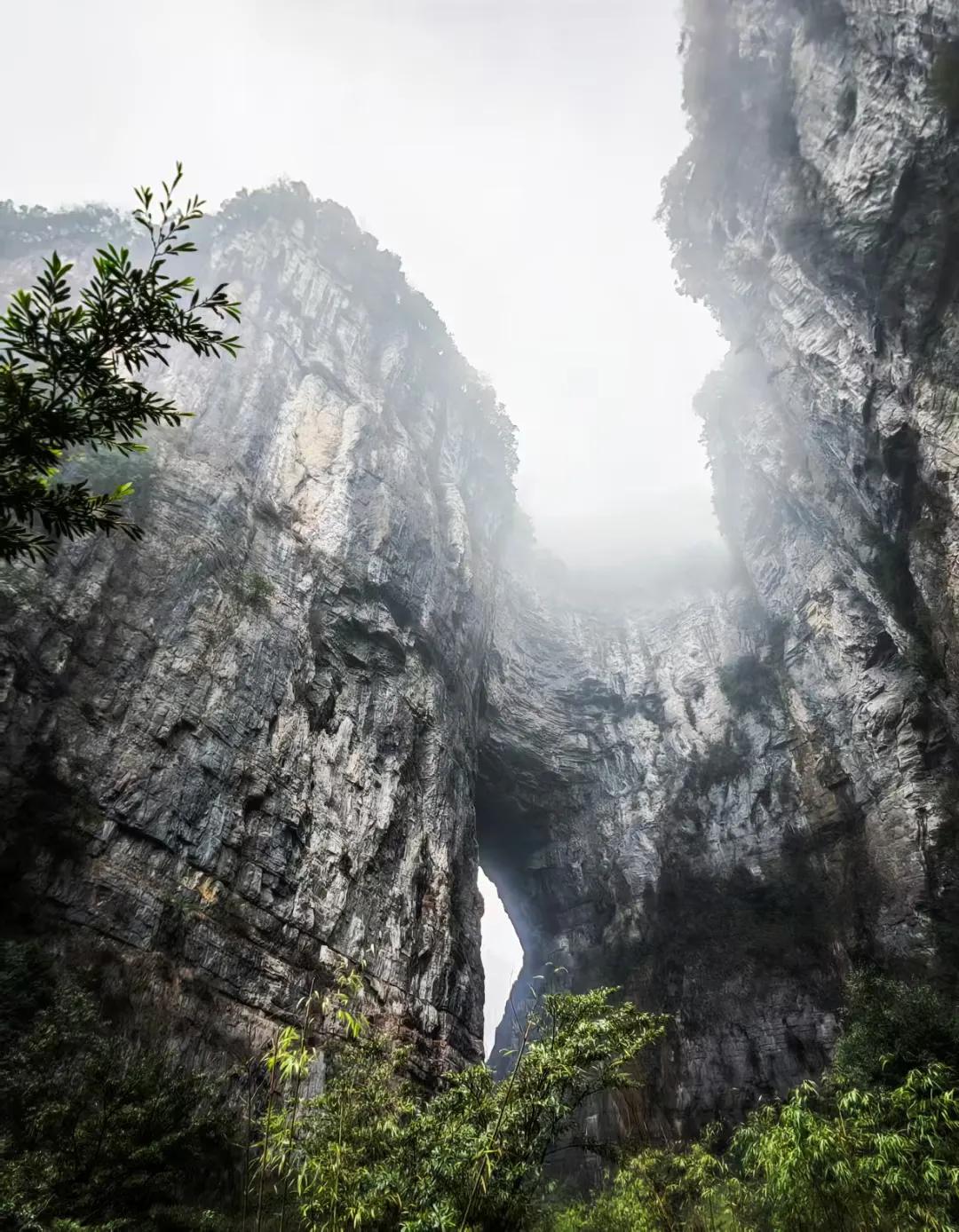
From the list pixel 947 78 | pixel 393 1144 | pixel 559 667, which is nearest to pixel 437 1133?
pixel 393 1144

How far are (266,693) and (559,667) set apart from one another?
1783 cm

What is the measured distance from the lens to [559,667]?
106 feet

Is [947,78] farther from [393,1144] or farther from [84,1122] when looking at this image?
[84,1122]

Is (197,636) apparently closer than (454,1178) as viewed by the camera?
No

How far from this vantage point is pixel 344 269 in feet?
103

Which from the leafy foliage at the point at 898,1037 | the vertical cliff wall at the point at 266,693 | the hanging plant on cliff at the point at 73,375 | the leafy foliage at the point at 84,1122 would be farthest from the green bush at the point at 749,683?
the hanging plant on cliff at the point at 73,375

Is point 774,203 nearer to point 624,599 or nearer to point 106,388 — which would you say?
point 624,599

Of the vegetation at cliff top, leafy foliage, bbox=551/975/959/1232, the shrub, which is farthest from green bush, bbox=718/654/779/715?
leafy foliage, bbox=551/975/959/1232

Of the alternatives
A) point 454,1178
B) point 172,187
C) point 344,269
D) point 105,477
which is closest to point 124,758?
point 105,477

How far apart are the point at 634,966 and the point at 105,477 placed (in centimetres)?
2323

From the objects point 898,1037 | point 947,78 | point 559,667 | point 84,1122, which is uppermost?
point 947,78

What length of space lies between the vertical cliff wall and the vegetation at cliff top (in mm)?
2489

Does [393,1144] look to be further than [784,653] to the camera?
No

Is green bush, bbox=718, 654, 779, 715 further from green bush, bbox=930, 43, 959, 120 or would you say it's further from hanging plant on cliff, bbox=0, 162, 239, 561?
hanging plant on cliff, bbox=0, 162, 239, 561
